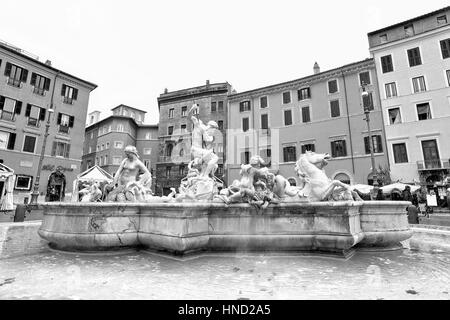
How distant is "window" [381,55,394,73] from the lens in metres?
26.8

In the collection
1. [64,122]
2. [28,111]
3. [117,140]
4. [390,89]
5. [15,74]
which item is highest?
[15,74]

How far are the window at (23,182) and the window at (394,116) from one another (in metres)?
37.2

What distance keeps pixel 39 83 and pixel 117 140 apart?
1528 cm

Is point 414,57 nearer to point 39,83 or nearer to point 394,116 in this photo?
point 394,116

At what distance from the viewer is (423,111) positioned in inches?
980

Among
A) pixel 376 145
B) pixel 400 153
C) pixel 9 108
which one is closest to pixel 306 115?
pixel 376 145

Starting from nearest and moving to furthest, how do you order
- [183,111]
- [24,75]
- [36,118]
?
[24,75], [36,118], [183,111]

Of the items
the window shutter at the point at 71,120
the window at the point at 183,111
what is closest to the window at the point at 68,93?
the window shutter at the point at 71,120

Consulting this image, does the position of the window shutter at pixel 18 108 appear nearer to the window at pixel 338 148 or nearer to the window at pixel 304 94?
the window at pixel 304 94

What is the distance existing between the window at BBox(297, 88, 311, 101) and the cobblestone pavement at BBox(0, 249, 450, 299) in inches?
1122

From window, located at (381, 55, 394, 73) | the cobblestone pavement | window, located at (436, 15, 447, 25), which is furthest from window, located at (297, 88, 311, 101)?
the cobblestone pavement

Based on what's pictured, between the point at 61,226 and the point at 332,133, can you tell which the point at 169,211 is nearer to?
the point at 61,226

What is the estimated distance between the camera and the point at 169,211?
4.33m

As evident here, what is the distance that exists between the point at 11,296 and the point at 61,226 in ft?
7.94
